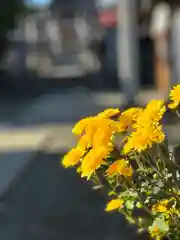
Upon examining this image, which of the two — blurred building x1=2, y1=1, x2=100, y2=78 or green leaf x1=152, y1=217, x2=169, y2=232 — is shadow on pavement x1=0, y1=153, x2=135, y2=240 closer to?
green leaf x1=152, y1=217, x2=169, y2=232

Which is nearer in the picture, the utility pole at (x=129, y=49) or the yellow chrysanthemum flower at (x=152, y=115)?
the yellow chrysanthemum flower at (x=152, y=115)

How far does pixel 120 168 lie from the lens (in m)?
2.90

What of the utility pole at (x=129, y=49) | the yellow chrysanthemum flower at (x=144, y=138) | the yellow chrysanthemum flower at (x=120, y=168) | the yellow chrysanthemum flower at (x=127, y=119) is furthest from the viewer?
the utility pole at (x=129, y=49)

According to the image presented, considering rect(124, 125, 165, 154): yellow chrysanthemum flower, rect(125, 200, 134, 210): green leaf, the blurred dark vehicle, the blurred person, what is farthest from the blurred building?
rect(124, 125, 165, 154): yellow chrysanthemum flower

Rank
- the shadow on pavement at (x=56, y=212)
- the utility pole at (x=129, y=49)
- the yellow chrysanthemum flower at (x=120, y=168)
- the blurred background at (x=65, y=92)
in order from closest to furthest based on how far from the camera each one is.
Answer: the yellow chrysanthemum flower at (x=120, y=168) < the shadow on pavement at (x=56, y=212) < the blurred background at (x=65, y=92) < the utility pole at (x=129, y=49)

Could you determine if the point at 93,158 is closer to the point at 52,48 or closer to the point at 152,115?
the point at 152,115

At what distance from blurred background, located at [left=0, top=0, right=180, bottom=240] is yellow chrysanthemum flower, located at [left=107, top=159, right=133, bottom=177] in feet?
12.5

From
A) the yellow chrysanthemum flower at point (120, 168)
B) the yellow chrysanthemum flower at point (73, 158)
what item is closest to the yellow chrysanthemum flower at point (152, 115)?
the yellow chrysanthemum flower at point (120, 168)

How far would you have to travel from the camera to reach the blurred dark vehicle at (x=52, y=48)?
32.1m

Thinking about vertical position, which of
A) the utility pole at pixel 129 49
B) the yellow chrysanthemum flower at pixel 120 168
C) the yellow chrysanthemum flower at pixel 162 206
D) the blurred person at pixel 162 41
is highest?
the blurred person at pixel 162 41

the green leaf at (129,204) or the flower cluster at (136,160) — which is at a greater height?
the flower cluster at (136,160)

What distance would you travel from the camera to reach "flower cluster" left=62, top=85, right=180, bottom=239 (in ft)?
9.31

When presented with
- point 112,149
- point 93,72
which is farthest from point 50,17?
point 112,149

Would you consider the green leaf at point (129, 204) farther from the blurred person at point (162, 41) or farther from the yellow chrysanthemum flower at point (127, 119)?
the blurred person at point (162, 41)
